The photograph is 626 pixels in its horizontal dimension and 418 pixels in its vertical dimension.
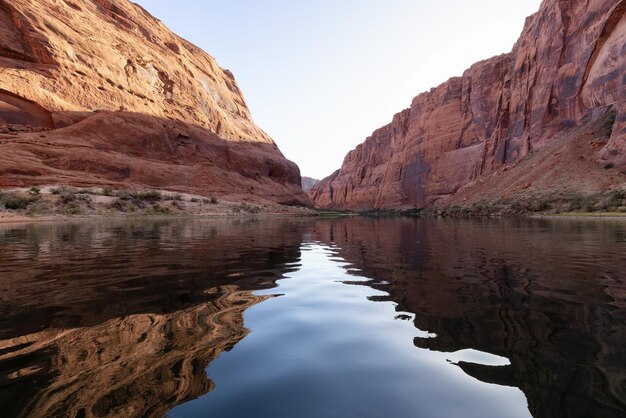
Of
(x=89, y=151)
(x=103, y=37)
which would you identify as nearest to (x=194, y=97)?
(x=103, y=37)

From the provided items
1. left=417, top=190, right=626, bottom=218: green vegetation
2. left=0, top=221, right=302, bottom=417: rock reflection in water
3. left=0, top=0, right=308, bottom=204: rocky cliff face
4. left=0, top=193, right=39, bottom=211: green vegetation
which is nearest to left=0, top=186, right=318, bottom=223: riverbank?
left=0, top=193, right=39, bottom=211: green vegetation

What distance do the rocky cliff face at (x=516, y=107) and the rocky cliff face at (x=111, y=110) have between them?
42.6 m

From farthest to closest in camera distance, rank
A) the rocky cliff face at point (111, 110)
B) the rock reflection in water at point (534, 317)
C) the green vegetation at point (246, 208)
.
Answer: the green vegetation at point (246, 208), the rocky cliff face at point (111, 110), the rock reflection in water at point (534, 317)

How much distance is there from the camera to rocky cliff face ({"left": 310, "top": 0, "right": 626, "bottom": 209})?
48.9 meters

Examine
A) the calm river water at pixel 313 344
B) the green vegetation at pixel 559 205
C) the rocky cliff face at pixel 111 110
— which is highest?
the rocky cliff face at pixel 111 110

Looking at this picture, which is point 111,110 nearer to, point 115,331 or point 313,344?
point 115,331

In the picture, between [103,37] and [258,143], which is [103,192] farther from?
[258,143]

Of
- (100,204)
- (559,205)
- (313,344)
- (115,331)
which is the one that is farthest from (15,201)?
(559,205)

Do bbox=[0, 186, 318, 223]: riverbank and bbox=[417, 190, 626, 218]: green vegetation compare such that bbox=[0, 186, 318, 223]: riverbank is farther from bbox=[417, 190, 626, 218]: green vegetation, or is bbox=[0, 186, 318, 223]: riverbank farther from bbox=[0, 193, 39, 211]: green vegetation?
bbox=[417, 190, 626, 218]: green vegetation

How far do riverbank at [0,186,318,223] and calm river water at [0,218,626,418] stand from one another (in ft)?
99.9

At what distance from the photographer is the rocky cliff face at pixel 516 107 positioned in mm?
48906

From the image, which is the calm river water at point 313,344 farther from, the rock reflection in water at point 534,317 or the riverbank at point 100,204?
the riverbank at point 100,204

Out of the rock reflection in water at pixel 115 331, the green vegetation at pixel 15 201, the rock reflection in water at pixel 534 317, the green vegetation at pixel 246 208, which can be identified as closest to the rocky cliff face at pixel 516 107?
the rock reflection in water at pixel 534 317

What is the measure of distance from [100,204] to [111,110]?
25830 mm
